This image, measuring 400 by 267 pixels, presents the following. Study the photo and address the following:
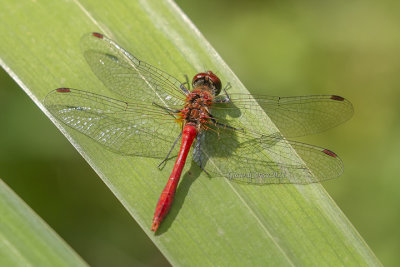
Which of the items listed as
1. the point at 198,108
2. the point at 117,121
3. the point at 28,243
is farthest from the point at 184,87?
the point at 28,243

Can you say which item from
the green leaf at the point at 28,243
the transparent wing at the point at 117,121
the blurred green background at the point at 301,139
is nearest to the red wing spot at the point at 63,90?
the transparent wing at the point at 117,121

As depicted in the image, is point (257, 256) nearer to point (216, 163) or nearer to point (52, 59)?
point (216, 163)

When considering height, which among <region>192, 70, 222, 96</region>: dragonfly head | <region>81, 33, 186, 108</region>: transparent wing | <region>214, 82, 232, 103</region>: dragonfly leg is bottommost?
<region>214, 82, 232, 103</region>: dragonfly leg

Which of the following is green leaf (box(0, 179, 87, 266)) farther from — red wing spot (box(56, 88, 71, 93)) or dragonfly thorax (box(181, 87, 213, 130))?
dragonfly thorax (box(181, 87, 213, 130))

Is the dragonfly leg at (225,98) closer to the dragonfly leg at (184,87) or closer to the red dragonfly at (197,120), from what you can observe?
the red dragonfly at (197,120)

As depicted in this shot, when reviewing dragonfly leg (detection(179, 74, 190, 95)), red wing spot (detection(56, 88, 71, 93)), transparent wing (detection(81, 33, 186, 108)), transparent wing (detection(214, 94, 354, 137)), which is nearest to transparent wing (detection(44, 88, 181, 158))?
red wing spot (detection(56, 88, 71, 93))
